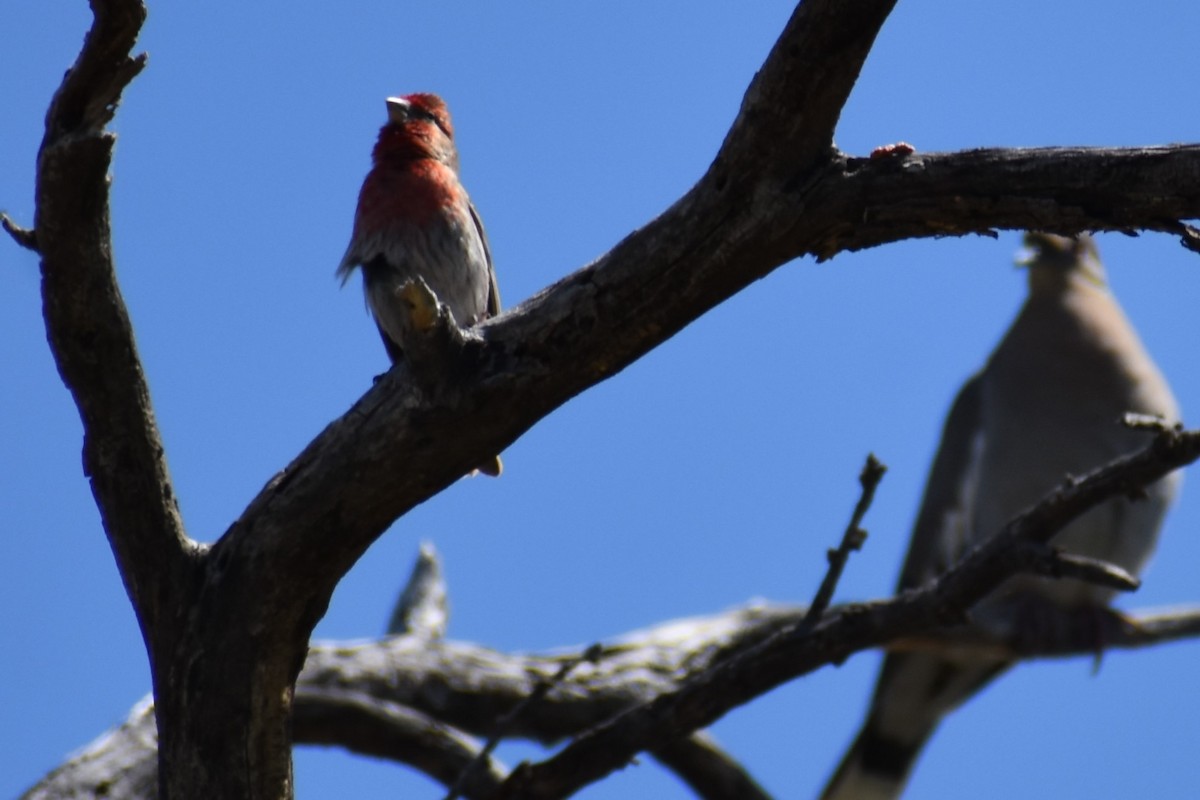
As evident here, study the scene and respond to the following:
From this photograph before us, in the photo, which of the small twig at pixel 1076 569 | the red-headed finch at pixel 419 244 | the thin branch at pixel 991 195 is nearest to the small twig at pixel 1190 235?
the thin branch at pixel 991 195

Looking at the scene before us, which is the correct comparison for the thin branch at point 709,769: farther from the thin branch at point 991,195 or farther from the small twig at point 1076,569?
the thin branch at point 991,195

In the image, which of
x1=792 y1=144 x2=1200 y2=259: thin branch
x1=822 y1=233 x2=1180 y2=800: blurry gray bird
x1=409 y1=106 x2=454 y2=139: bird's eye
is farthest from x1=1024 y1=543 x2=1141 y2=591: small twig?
x1=409 y1=106 x2=454 y2=139: bird's eye

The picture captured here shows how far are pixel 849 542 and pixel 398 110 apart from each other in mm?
2594

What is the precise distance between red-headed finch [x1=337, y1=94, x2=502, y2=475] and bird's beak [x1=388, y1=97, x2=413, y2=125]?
1.08 ft

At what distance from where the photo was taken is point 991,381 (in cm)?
716

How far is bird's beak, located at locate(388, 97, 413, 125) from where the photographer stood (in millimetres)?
5359

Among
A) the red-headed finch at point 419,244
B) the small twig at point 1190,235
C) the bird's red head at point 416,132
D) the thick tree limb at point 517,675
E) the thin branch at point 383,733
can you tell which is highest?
the bird's red head at point 416,132

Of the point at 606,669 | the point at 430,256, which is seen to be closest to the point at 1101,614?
the point at 606,669

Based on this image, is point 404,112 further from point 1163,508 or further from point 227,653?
point 1163,508

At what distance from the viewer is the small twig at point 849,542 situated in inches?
141

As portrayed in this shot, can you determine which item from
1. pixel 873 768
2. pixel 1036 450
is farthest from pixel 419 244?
pixel 1036 450

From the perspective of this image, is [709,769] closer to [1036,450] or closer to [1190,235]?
[1036,450]

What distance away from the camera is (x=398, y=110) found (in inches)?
212

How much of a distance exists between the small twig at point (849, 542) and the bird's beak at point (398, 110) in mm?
2491
